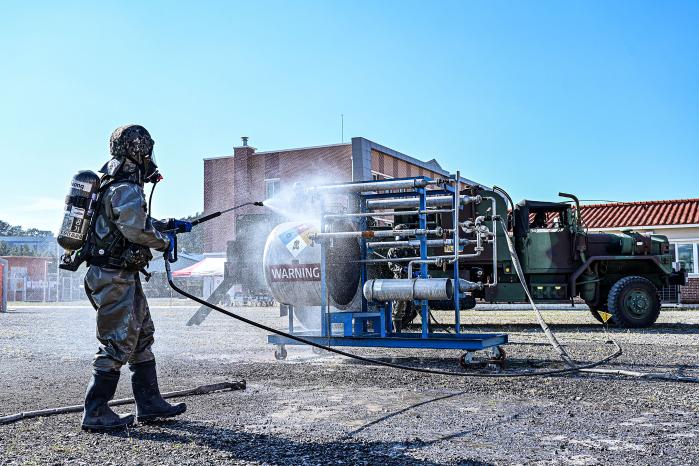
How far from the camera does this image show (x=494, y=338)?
7281 mm

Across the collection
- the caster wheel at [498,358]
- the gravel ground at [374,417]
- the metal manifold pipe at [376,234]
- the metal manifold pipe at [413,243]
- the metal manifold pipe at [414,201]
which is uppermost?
the metal manifold pipe at [414,201]

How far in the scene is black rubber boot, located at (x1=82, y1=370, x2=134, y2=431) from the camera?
172 inches

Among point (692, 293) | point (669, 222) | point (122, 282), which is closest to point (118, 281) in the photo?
point (122, 282)

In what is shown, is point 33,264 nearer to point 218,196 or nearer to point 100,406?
point 218,196

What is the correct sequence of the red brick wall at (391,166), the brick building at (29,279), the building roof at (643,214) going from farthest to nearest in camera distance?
the brick building at (29,279) < the building roof at (643,214) < the red brick wall at (391,166)

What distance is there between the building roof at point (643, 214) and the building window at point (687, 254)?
0.87m

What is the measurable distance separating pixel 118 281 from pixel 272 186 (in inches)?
1267

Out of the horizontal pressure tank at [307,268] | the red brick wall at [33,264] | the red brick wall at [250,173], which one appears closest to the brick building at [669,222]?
the red brick wall at [250,173]

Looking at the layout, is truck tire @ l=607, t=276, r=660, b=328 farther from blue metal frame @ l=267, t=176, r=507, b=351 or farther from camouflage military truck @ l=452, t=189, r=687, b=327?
blue metal frame @ l=267, t=176, r=507, b=351

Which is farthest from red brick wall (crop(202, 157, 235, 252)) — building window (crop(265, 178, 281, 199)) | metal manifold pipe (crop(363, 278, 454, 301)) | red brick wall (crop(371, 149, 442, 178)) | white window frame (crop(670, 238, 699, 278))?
metal manifold pipe (crop(363, 278, 454, 301))

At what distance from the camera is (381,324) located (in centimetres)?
755

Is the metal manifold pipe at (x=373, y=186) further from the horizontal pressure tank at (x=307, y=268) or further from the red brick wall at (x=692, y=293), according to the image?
the red brick wall at (x=692, y=293)

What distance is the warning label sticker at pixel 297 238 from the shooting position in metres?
8.11

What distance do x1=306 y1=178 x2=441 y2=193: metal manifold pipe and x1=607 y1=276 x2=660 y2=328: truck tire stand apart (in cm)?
701
